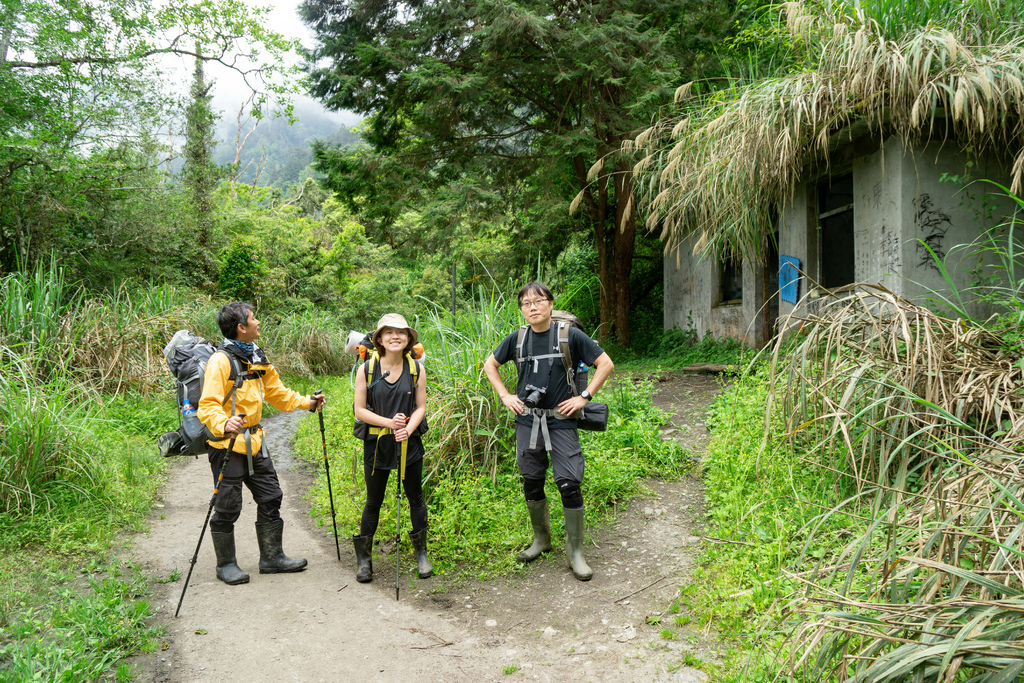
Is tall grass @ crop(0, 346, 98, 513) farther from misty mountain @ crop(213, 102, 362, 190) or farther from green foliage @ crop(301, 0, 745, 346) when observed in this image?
misty mountain @ crop(213, 102, 362, 190)

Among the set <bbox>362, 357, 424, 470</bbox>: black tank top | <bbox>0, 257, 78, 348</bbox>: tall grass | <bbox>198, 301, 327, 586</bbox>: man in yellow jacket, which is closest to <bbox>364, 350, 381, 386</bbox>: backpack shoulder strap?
<bbox>362, 357, 424, 470</bbox>: black tank top

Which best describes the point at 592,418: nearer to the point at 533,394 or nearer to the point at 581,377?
the point at 581,377

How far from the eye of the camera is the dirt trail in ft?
10.2

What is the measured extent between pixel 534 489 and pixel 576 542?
44 centimetres

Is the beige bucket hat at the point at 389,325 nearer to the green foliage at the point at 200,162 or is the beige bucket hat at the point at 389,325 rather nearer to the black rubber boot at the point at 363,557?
the black rubber boot at the point at 363,557

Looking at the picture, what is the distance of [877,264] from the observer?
6.90 meters

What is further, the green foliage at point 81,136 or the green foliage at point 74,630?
the green foliage at point 81,136

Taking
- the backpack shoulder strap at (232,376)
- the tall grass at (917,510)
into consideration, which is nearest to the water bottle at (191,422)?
the backpack shoulder strap at (232,376)

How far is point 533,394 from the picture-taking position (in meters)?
4.04

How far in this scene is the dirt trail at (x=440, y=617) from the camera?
311cm

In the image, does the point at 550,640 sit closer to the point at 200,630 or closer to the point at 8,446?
the point at 200,630

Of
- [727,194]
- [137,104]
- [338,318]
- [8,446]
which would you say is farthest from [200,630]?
[338,318]

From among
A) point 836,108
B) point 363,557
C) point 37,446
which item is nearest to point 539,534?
point 363,557

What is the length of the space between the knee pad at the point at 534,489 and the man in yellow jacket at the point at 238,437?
1.68 meters
